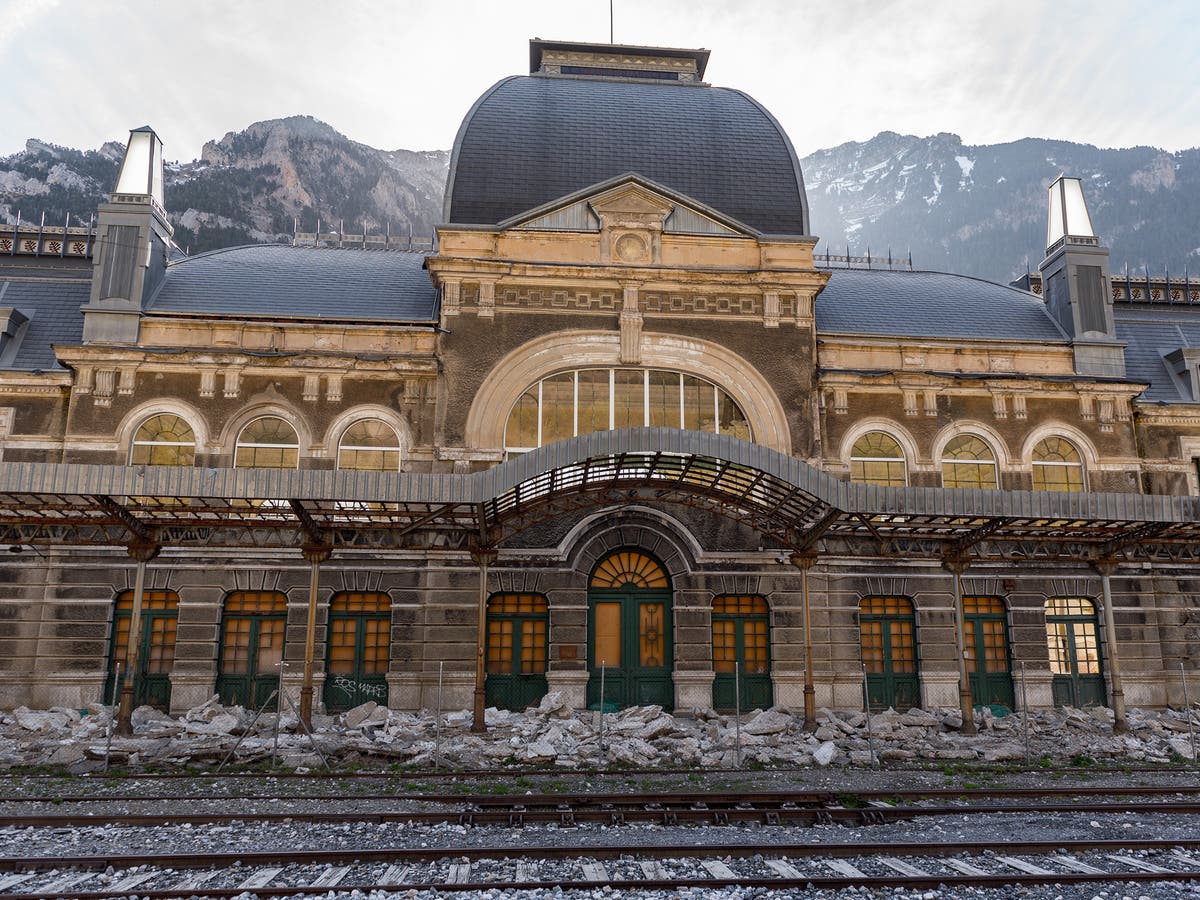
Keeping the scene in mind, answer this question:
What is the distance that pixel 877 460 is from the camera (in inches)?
967

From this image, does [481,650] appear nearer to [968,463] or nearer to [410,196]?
[968,463]

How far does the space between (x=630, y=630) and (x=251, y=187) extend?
329 feet

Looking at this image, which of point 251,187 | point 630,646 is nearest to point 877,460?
point 630,646

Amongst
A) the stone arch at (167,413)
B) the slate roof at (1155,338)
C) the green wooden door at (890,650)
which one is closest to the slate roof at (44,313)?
the stone arch at (167,413)

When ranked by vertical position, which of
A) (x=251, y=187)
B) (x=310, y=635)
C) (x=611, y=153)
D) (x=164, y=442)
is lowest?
(x=310, y=635)

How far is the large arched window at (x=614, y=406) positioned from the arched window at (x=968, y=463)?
625cm

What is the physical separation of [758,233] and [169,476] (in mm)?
16757

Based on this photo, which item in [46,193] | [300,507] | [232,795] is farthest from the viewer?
[46,193]

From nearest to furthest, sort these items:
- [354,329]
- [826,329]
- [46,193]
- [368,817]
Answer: [368,817] < [354,329] < [826,329] < [46,193]

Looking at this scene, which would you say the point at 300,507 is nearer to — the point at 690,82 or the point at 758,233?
the point at 758,233

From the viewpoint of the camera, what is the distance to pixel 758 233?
80.1 ft

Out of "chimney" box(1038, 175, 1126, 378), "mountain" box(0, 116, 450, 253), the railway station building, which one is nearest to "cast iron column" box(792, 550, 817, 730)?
the railway station building

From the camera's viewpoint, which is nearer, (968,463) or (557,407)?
(557,407)

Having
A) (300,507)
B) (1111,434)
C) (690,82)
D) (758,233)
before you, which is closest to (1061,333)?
(1111,434)
